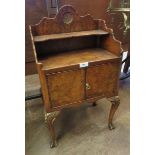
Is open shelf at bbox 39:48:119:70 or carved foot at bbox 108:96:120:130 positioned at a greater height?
open shelf at bbox 39:48:119:70

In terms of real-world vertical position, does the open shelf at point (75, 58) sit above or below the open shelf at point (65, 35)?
below

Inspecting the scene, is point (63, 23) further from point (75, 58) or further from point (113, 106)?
point (113, 106)

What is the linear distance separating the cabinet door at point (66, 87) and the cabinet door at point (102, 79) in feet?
0.20

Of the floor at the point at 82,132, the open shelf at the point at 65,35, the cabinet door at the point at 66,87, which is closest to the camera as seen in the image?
the cabinet door at the point at 66,87

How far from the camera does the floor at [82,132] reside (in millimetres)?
1407

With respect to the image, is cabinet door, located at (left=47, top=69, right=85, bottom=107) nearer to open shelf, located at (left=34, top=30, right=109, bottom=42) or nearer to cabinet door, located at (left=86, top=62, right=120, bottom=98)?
cabinet door, located at (left=86, top=62, right=120, bottom=98)

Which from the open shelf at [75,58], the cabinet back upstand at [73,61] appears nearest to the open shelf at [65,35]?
the cabinet back upstand at [73,61]

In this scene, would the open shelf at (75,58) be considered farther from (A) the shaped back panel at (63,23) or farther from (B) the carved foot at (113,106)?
(B) the carved foot at (113,106)

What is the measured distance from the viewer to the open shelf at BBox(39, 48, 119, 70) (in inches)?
46.5

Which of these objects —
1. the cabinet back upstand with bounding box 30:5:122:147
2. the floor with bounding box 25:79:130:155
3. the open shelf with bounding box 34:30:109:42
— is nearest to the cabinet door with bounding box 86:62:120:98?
the cabinet back upstand with bounding box 30:5:122:147

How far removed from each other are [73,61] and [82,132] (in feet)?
2.35

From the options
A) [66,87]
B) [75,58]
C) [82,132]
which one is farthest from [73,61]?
[82,132]

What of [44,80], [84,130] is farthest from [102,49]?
[84,130]
